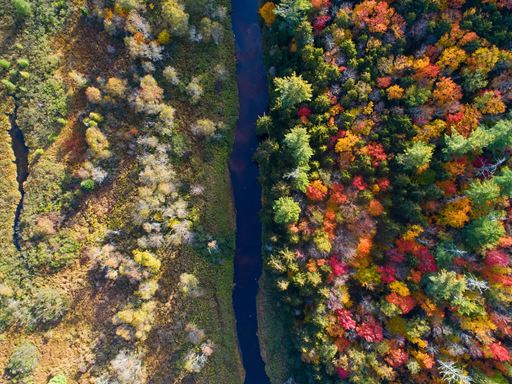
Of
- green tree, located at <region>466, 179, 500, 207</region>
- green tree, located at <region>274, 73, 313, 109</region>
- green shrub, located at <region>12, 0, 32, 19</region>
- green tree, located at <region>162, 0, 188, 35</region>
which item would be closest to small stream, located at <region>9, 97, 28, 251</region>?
green shrub, located at <region>12, 0, 32, 19</region>

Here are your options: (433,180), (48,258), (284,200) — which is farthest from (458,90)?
(48,258)

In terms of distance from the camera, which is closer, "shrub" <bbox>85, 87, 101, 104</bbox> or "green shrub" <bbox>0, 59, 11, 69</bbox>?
"shrub" <bbox>85, 87, 101, 104</bbox>

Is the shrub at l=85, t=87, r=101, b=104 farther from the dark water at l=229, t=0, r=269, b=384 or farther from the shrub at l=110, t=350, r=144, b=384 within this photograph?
the shrub at l=110, t=350, r=144, b=384

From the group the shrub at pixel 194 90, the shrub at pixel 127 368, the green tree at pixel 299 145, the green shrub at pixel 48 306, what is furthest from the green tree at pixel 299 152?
the green shrub at pixel 48 306

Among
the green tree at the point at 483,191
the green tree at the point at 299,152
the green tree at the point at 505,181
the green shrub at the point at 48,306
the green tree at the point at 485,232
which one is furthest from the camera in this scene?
the green shrub at the point at 48,306

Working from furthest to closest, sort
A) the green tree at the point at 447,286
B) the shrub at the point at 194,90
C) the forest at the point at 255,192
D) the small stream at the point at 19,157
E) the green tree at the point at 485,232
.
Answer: the small stream at the point at 19,157 → the shrub at the point at 194,90 → the forest at the point at 255,192 → the green tree at the point at 447,286 → the green tree at the point at 485,232

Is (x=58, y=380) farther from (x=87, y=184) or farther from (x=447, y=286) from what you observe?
(x=447, y=286)

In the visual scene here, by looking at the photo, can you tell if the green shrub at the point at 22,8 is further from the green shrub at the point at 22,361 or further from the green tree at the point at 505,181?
the green tree at the point at 505,181
